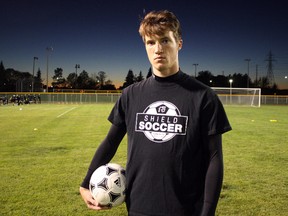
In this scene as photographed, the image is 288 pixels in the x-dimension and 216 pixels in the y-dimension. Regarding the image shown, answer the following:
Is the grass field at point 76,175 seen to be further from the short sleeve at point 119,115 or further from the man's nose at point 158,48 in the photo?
the man's nose at point 158,48

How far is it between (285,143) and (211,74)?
324 ft

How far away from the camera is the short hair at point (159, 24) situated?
201cm

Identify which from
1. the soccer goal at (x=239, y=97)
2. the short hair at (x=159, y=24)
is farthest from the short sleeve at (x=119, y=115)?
the soccer goal at (x=239, y=97)

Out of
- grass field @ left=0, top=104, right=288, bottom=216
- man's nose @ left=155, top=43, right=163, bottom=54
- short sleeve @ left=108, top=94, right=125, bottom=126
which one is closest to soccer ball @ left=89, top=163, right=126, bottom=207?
short sleeve @ left=108, top=94, right=125, bottom=126

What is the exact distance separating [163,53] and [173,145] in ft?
1.85

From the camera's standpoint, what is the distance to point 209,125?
1.91 m

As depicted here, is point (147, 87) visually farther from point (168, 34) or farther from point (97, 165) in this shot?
point (97, 165)

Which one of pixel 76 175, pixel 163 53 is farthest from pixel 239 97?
pixel 163 53

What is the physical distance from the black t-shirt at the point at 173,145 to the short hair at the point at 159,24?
29cm

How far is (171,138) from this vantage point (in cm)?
196

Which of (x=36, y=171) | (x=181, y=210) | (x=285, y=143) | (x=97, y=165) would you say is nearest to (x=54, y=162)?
(x=36, y=171)

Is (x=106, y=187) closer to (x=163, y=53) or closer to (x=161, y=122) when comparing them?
(x=161, y=122)

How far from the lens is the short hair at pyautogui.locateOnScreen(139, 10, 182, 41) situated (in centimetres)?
201

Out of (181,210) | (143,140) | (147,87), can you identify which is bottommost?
(181,210)
